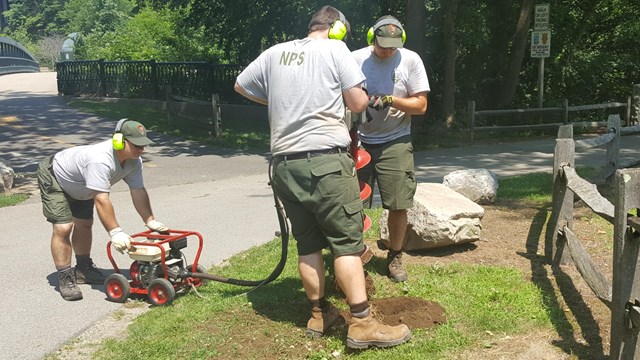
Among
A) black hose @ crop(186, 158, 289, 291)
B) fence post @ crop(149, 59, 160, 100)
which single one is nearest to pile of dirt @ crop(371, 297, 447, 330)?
black hose @ crop(186, 158, 289, 291)

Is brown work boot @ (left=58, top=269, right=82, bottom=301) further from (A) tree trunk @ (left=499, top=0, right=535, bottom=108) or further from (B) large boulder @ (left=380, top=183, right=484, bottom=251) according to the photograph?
(A) tree trunk @ (left=499, top=0, right=535, bottom=108)

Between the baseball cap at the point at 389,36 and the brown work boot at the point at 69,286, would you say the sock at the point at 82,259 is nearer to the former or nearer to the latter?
the brown work boot at the point at 69,286

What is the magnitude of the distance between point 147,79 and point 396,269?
1917 centimetres

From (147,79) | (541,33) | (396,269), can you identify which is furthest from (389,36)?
(147,79)

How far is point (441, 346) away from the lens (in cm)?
466

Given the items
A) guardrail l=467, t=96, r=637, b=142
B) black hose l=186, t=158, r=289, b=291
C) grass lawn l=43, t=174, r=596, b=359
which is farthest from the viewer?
guardrail l=467, t=96, r=637, b=142

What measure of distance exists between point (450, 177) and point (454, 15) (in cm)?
936

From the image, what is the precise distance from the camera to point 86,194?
249 inches

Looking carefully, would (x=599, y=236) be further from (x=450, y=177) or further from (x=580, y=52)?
(x=580, y=52)

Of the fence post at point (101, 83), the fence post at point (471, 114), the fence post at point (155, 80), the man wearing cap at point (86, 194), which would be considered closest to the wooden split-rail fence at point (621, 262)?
the man wearing cap at point (86, 194)

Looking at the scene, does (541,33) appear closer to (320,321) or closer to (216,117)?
(216,117)

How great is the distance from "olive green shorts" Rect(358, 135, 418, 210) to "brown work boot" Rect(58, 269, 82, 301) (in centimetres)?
256

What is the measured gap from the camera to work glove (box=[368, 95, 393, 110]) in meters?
5.13

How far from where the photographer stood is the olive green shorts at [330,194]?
14.8 feet
